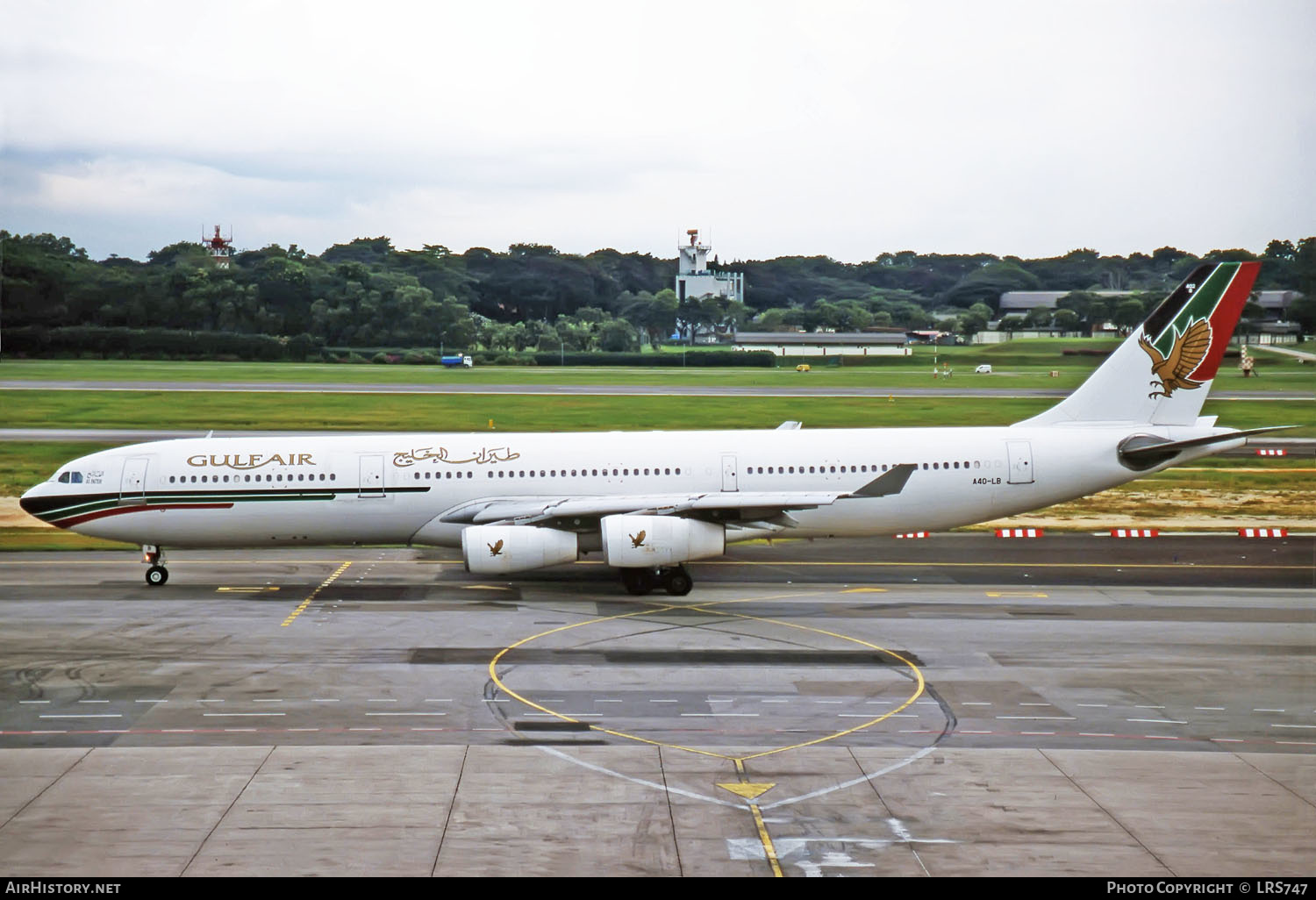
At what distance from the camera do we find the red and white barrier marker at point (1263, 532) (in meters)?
37.2

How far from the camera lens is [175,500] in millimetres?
29562

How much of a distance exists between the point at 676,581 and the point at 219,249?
66.5 meters

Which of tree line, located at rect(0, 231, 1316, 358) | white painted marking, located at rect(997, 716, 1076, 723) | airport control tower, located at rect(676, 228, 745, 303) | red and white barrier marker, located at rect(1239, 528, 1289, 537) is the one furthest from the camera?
airport control tower, located at rect(676, 228, 745, 303)

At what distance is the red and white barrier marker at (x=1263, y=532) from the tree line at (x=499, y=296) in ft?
28.8

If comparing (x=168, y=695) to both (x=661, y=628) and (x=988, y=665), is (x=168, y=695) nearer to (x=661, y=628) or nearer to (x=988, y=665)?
(x=661, y=628)

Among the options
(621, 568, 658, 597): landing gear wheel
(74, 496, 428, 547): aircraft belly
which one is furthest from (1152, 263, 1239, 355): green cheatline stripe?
(74, 496, 428, 547): aircraft belly

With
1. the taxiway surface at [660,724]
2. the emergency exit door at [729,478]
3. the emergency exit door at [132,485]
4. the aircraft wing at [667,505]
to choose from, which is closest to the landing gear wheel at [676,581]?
the taxiway surface at [660,724]

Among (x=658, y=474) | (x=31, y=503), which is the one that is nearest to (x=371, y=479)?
(x=658, y=474)

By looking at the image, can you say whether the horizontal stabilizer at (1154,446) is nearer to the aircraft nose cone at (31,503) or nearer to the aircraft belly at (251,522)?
the aircraft belly at (251,522)

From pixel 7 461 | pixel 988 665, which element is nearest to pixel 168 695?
pixel 988 665

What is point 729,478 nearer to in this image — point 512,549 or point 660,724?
point 512,549

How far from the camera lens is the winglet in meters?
28.4

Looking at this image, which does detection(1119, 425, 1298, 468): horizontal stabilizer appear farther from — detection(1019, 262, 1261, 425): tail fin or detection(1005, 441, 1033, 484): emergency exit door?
detection(1005, 441, 1033, 484): emergency exit door

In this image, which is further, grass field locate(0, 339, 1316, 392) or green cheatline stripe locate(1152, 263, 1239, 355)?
grass field locate(0, 339, 1316, 392)
